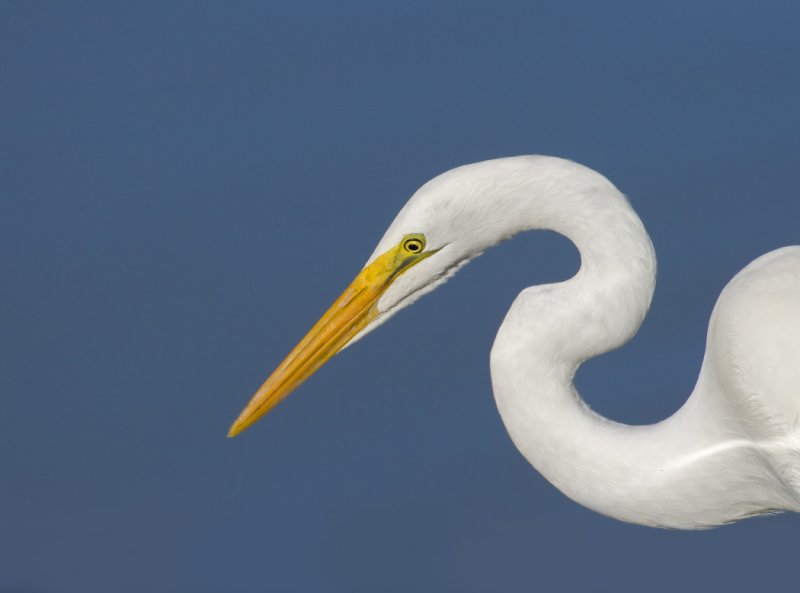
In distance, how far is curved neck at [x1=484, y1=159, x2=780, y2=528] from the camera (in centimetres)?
195

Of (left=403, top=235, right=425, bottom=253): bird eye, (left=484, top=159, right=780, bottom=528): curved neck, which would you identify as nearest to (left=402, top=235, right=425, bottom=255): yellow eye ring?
(left=403, top=235, right=425, bottom=253): bird eye

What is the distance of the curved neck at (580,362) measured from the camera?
195 centimetres

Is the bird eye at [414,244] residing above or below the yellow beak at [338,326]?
above

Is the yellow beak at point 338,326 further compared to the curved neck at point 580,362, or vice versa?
the yellow beak at point 338,326

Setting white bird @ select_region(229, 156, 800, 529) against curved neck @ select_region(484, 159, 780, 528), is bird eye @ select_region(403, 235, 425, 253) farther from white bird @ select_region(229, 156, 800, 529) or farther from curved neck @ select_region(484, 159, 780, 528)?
curved neck @ select_region(484, 159, 780, 528)

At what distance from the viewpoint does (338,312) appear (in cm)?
215

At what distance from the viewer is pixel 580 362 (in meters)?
2.04

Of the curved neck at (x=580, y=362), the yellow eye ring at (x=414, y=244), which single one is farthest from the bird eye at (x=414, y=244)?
the curved neck at (x=580, y=362)

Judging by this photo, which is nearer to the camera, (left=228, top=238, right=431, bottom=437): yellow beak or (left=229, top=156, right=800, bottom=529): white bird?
(left=229, top=156, right=800, bottom=529): white bird

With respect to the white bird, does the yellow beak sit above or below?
below

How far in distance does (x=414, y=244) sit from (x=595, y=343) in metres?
0.31

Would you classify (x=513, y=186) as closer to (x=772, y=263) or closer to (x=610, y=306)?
(x=610, y=306)

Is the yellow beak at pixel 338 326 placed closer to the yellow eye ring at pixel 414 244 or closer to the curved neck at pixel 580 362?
the yellow eye ring at pixel 414 244

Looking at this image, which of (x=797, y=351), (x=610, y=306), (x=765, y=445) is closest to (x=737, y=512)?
(x=765, y=445)
